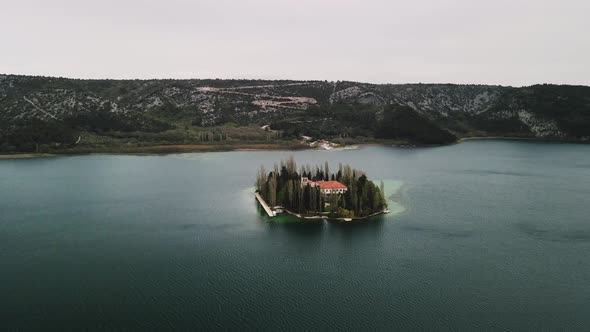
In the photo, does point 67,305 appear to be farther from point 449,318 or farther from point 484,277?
point 484,277

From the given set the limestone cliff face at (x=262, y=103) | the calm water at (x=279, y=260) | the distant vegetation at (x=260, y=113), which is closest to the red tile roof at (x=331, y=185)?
the calm water at (x=279, y=260)

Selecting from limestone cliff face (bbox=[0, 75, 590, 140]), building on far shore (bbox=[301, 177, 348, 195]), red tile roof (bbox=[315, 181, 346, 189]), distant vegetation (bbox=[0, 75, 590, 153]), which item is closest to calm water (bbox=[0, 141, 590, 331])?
building on far shore (bbox=[301, 177, 348, 195])

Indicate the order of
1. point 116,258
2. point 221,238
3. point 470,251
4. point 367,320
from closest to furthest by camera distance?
1. point 367,320
2. point 116,258
3. point 470,251
4. point 221,238

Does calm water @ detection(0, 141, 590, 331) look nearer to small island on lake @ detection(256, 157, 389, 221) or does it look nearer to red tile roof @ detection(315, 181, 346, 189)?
small island on lake @ detection(256, 157, 389, 221)

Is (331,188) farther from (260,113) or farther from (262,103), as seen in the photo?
(262,103)

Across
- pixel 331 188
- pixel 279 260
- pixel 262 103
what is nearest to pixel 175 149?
pixel 262 103

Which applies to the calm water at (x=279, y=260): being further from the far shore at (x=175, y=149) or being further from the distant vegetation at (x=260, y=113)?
the distant vegetation at (x=260, y=113)

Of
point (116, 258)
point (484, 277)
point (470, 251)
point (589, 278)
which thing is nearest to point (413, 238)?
point (470, 251)

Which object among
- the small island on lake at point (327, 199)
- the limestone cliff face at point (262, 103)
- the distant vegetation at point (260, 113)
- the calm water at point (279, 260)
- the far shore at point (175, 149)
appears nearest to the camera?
the calm water at point (279, 260)
